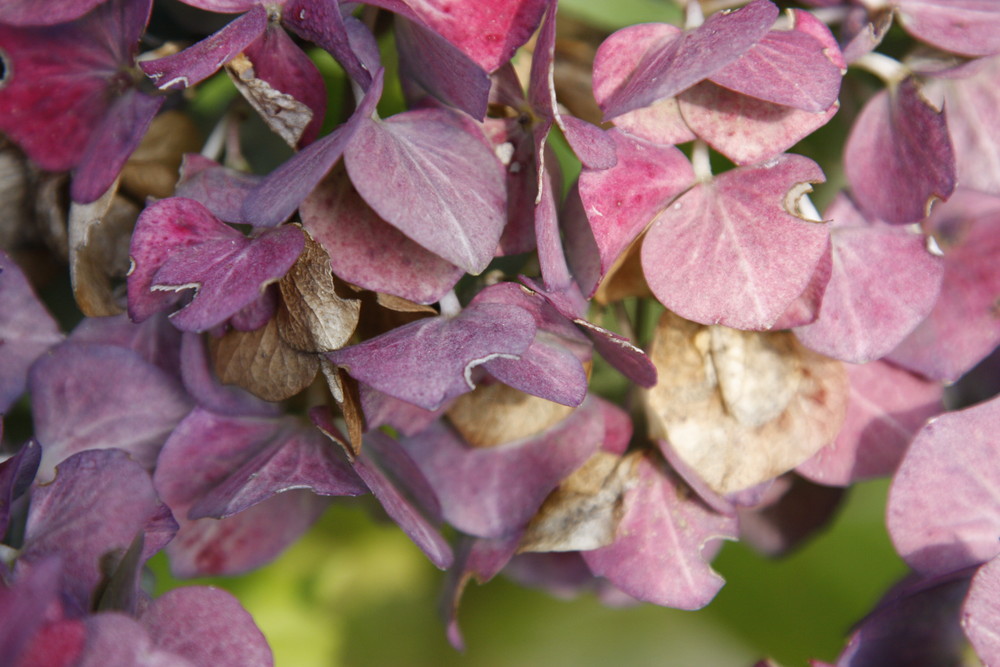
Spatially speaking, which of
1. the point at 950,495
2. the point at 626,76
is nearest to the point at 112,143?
the point at 626,76

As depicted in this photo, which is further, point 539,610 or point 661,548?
point 539,610

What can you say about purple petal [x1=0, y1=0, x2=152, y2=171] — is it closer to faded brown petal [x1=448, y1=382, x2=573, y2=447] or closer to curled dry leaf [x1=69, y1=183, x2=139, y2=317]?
curled dry leaf [x1=69, y1=183, x2=139, y2=317]

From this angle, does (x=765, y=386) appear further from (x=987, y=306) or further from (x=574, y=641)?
(x=574, y=641)

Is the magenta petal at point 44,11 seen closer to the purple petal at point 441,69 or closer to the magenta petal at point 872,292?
the purple petal at point 441,69

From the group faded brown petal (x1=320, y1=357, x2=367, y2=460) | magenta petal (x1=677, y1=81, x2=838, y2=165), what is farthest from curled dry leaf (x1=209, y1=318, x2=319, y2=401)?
magenta petal (x1=677, y1=81, x2=838, y2=165)

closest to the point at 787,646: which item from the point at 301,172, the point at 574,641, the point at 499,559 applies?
the point at 574,641

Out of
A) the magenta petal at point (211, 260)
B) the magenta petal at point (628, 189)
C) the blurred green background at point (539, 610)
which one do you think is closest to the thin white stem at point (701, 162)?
the magenta petal at point (628, 189)

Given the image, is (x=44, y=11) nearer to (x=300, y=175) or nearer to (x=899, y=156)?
(x=300, y=175)
